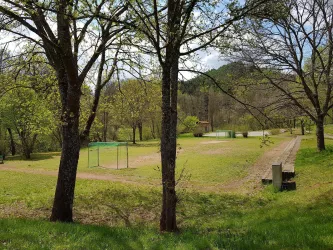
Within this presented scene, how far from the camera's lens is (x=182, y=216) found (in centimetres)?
876

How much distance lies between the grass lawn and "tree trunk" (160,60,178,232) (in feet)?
1.88

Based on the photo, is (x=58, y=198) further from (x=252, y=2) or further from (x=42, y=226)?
(x=252, y=2)

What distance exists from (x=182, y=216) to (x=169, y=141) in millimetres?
3253

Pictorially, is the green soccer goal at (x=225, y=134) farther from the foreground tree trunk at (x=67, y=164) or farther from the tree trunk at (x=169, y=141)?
the tree trunk at (x=169, y=141)

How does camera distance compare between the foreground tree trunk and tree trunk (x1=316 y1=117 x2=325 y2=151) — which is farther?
tree trunk (x1=316 y1=117 x2=325 y2=151)

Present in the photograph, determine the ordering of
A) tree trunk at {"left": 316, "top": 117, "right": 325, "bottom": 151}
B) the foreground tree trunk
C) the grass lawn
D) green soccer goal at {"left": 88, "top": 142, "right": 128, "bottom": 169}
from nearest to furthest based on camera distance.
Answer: the grass lawn < the foreground tree trunk < tree trunk at {"left": 316, "top": 117, "right": 325, "bottom": 151} < green soccer goal at {"left": 88, "top": 142, "right": 128, "bottom": 169}

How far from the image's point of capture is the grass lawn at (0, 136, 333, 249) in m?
4.86

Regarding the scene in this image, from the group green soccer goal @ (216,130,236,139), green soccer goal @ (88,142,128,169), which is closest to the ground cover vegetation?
green soccer goal @ (88,142,128,169)

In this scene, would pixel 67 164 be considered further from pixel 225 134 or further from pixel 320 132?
pixel 225 134

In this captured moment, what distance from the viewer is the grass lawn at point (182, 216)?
486cm

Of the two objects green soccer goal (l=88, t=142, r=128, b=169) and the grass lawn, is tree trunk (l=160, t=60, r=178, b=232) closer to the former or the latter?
the grass lawn

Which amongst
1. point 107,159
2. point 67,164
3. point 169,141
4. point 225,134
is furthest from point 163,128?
point 225,134

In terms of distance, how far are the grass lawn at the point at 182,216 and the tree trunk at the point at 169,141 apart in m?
0.57

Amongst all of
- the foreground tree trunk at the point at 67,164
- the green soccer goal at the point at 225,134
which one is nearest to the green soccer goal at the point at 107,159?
the foreground tree trunk at the point at 67,164
